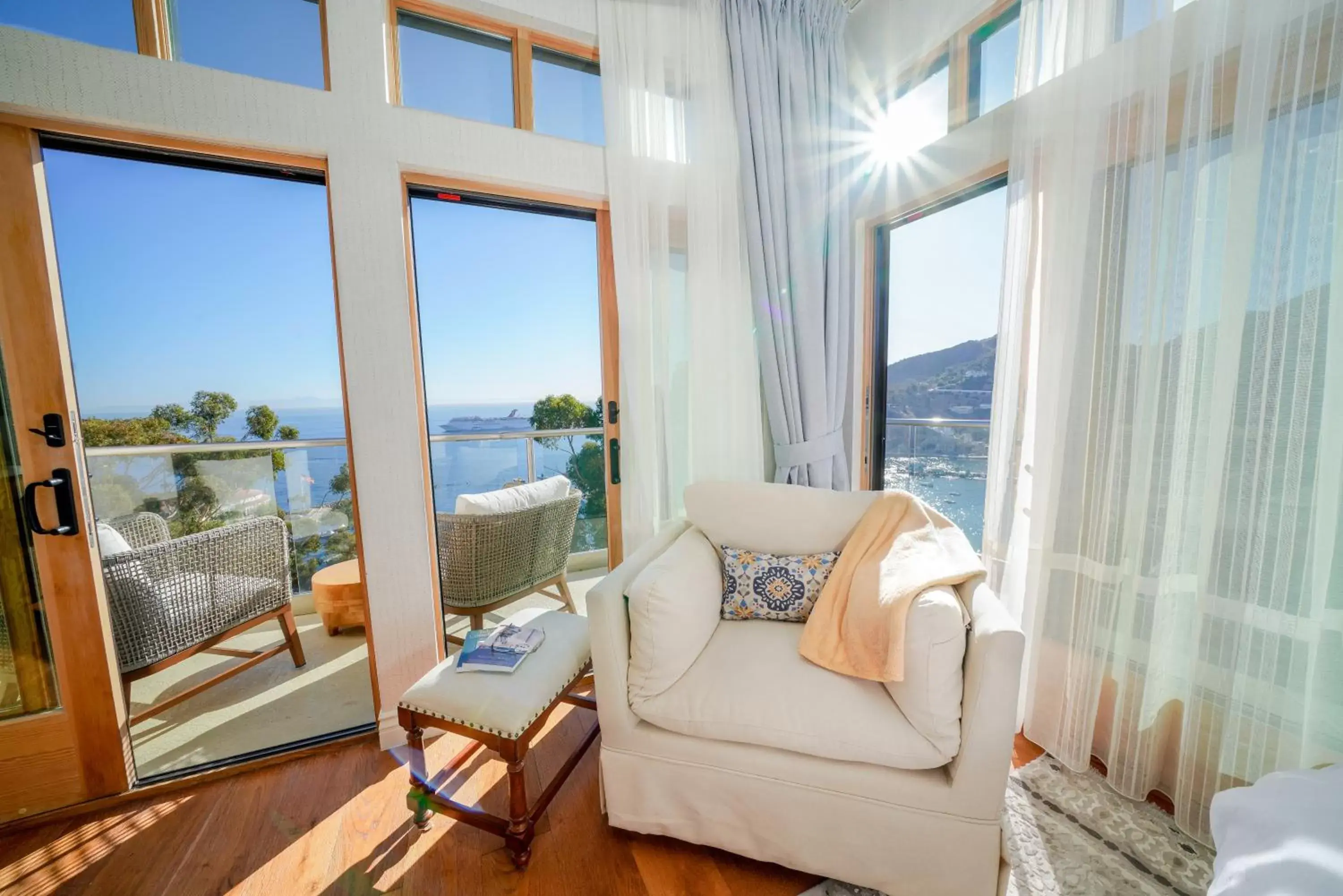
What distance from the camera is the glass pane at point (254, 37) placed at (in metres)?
1.58

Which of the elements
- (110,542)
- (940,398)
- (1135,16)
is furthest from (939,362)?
(110,542)

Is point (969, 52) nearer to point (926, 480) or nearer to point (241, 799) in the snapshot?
point (926, 480)

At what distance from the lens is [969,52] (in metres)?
2.04

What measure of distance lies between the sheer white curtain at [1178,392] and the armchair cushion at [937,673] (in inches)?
28.8

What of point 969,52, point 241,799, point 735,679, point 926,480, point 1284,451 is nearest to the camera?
A: point 1284,451

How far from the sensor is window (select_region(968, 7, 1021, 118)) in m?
1.90

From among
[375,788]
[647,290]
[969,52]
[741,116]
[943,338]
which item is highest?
[969,52]

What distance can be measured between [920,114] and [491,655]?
9.32 feet

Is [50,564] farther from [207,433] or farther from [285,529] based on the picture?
[207,433]

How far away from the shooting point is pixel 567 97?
2.11 meters

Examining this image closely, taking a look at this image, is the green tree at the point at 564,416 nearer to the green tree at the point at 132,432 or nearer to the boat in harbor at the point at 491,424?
the boat in harbor at the point at 491,424

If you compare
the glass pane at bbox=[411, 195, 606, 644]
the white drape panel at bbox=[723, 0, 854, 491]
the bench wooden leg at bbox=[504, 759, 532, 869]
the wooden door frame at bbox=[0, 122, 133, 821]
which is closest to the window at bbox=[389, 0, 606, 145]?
the glass pane at bbox=[411, 195, 606, 644]

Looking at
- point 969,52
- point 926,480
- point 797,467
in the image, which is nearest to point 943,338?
point 926,480

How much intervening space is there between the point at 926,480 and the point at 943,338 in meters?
0.73
